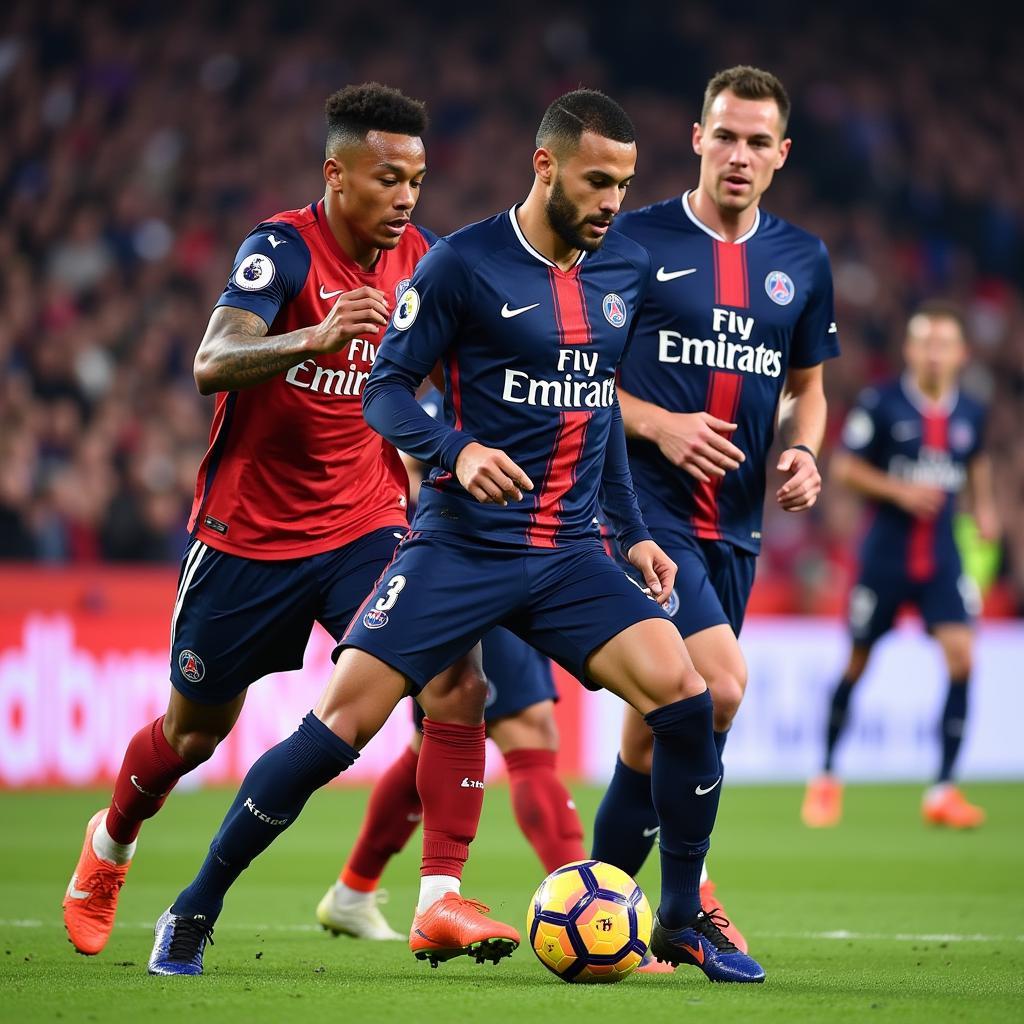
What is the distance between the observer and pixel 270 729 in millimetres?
11766

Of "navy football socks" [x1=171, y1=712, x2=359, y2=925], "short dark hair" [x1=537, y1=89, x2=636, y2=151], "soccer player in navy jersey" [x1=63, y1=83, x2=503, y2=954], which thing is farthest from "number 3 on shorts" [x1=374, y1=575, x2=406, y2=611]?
"short dark hair" [x1=537, y1=89, x2=636, y2=151]

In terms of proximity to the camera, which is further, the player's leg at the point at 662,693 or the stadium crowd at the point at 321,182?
the stadium crowd at the point at 321,182

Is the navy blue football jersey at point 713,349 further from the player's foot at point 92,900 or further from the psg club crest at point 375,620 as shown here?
the player's foot at point 92,900

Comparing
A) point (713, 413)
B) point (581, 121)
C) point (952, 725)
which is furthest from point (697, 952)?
point (952, 725)

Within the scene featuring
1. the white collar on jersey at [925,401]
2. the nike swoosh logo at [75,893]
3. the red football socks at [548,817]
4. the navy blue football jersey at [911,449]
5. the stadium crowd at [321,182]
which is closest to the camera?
the nike swoosh logo at [75,893]

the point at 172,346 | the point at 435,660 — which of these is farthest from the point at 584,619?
the point at 172,346

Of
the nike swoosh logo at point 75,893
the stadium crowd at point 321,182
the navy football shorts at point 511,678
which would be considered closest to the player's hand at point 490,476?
the navy football shorts at point 511,678

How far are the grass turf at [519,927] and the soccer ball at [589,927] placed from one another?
0.26 feet

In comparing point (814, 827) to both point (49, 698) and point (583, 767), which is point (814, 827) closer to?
point (583, 767)

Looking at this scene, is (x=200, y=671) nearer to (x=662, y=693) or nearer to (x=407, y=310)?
(x=407, y=310)

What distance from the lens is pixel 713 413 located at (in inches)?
220

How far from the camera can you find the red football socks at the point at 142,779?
543 cm

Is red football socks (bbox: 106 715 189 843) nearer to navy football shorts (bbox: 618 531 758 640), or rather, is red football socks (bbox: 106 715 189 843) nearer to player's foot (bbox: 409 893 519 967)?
player's foot (bbox: 409 893 519 967)

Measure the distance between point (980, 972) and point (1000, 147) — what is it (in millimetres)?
17527
